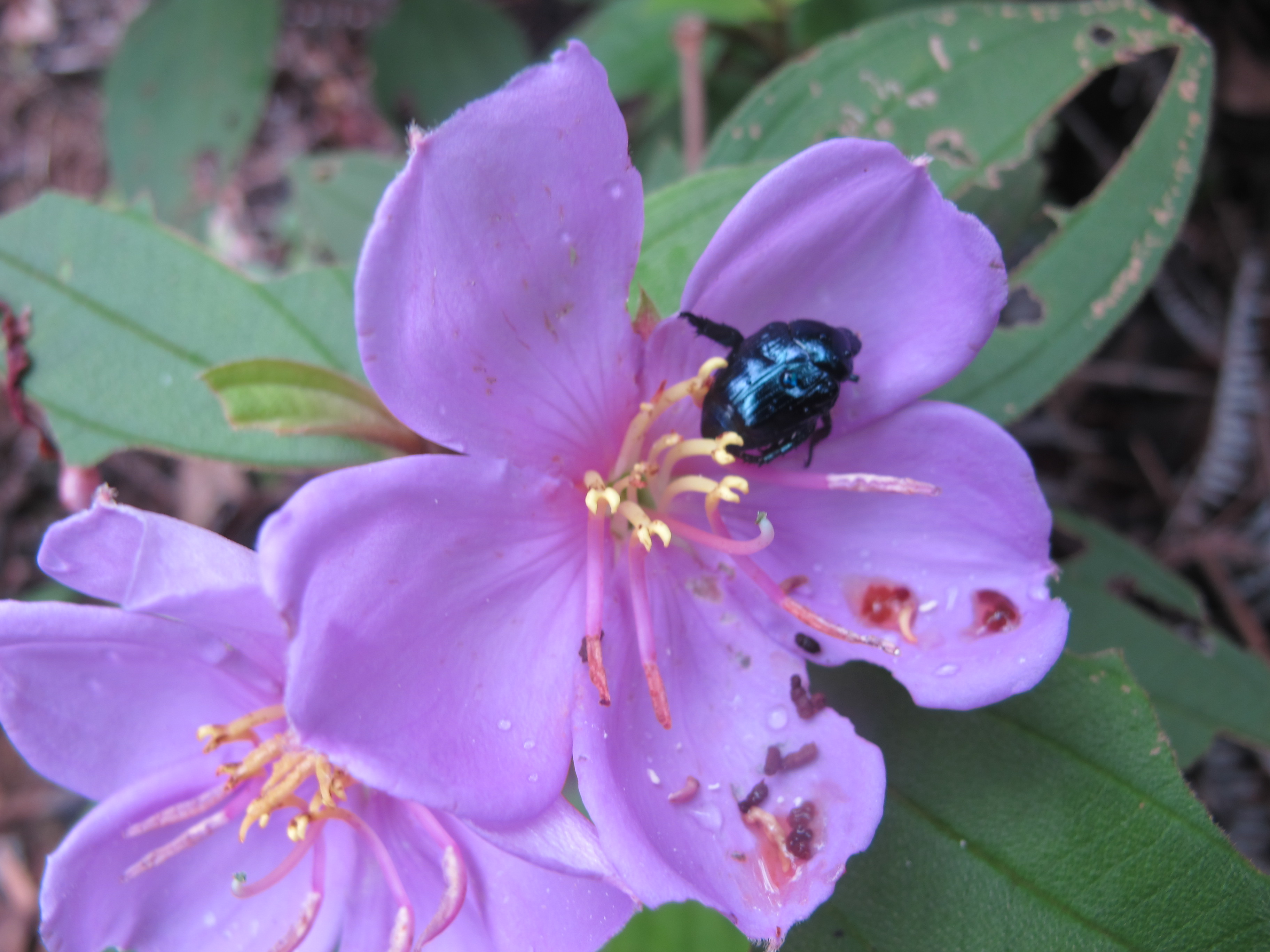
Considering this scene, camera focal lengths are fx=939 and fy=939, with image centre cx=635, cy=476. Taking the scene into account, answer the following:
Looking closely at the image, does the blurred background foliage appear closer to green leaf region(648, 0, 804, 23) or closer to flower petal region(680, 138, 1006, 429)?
green leaf region(648, 0, 804, 23)

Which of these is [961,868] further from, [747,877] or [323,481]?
[323,481]

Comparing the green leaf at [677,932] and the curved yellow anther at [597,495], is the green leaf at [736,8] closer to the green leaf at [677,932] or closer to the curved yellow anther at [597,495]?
the curved yellow anther at [597,495]

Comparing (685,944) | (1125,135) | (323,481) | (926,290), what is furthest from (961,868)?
(1125,135)

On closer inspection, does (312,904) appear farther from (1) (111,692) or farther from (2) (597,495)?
(2) (597,495)

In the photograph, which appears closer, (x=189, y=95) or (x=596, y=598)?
(x=596, y=598)

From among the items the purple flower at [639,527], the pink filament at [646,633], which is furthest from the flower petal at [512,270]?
the pink filament at [646,633]

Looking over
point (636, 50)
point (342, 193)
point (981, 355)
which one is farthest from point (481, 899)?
point (636, 50)

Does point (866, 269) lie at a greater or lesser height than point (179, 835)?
greater

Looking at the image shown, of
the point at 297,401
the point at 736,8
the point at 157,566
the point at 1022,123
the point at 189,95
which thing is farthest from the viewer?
the point at 189,95
